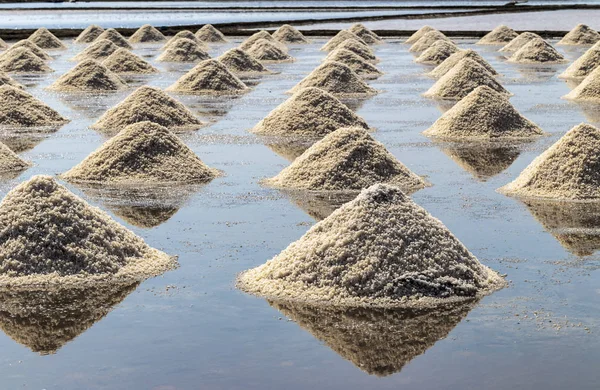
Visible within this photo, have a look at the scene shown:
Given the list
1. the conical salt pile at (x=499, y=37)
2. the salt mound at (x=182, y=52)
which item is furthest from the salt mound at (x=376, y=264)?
the conical salt pile at (x=499, y=37)

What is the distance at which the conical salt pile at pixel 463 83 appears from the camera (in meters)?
25.9

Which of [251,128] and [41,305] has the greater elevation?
[41,305]

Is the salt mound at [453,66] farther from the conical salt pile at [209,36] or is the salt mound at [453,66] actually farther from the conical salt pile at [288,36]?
the conical salt pile at [209,36]

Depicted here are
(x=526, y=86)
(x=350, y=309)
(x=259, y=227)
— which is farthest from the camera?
(x=526, y=86)

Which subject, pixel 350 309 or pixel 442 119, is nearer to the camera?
pixel 350 309

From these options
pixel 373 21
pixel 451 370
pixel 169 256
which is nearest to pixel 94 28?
pixel 373 21

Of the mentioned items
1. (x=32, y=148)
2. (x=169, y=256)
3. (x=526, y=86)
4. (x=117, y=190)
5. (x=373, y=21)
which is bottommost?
(x=373, y=21)

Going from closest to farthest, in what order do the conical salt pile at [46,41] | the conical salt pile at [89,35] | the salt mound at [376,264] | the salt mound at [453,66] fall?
1. the salt mound at [376,264]
2. the salt mound at [453,66]
3. the conical salt pile at [46,41]
4. the conical salt pile at [89,35]

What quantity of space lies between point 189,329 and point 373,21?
59.0 metres

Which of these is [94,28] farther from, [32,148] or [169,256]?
[169,256]

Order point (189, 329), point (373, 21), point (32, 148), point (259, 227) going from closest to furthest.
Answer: point (189, 329) < point (259, 227) < point (32, 148) < point (373, 21)

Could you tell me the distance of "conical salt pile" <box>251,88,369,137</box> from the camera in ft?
64.8

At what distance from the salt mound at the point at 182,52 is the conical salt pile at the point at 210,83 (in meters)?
10.0

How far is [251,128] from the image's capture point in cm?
2059
